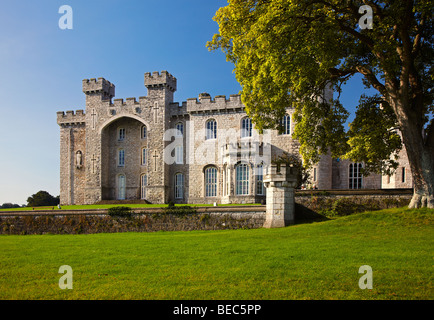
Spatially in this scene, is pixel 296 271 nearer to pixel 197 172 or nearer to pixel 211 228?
pixel 211 228

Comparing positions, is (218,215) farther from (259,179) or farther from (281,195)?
(259,179)

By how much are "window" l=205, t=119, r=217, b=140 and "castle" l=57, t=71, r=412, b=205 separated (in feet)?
0.29

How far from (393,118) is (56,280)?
633 inches

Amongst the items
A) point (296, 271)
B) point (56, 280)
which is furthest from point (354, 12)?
point (56, 280)

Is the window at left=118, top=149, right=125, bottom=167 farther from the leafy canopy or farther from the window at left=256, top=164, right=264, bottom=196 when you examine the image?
the leafy canopy

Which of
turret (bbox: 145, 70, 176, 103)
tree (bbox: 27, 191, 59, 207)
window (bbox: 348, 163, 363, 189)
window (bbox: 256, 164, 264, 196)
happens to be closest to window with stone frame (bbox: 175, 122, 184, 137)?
turret (bbox: 145, 70, 176, 103)

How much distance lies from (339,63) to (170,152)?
68.8 ft

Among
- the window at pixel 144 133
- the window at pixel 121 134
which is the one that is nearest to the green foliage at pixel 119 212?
the window at pixel 144 133

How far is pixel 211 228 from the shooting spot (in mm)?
18875

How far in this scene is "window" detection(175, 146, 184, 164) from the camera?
34.1 meters

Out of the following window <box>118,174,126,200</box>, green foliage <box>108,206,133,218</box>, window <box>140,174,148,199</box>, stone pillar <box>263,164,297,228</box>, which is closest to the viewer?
stone pillar <box>263,164,297,228</box>

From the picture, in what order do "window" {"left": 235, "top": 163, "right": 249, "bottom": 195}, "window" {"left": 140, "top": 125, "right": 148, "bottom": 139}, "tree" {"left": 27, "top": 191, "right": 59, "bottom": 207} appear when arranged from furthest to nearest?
"tree" {"left": 27, "top": 191, "right": 59, "bottom": 207}, "window" {"left": 140, "top": 125, "right": 148, "bottom": 139}, "window" {"left": 235, "top": 163, "right": 249, "bottom": 195}

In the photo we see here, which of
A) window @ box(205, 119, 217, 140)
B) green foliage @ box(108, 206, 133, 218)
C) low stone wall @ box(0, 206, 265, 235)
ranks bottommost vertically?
low stone wall @ box(0, 206, 265, 235)

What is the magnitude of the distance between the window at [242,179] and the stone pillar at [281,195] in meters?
10.3
